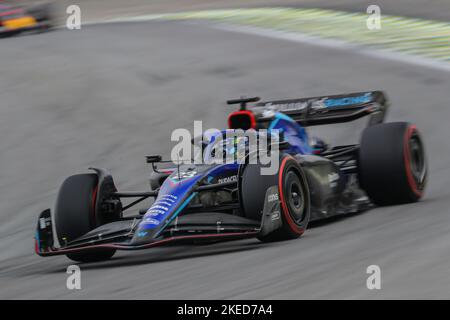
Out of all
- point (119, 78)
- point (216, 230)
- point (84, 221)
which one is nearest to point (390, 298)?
point (216, 230)

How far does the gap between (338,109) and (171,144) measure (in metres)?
3.35

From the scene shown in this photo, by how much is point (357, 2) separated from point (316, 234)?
17.1 m

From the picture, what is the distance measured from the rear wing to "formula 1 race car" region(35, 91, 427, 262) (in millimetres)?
449

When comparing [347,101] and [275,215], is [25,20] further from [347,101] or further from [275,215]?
[275,215]

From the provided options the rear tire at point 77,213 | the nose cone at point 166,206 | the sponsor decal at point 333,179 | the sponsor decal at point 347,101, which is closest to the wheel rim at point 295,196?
the nose cone at point 166,206

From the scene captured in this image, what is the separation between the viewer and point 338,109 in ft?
34.6

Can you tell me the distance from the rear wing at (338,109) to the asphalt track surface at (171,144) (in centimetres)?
105

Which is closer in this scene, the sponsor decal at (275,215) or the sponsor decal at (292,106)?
the sponsor decal at (275,215)

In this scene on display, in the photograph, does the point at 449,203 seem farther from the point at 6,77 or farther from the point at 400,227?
the point at 6,77

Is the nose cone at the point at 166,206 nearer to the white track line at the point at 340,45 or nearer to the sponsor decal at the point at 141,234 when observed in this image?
the sponsor decal at the point at 141,234

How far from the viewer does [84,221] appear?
26.8ft

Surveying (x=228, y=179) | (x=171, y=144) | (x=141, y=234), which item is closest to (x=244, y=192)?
(x=228, y=179)

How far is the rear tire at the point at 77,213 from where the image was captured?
816 cm
